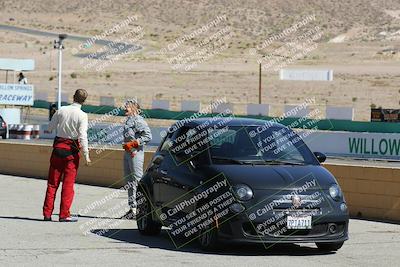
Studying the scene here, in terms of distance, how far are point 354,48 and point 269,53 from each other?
9.12 metres

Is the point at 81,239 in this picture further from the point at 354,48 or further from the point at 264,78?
the point at 354,48

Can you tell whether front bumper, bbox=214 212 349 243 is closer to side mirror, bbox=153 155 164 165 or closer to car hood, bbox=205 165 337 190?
car hood, bbox=205 165 337 190

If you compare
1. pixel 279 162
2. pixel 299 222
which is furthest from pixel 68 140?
pixel 299 222

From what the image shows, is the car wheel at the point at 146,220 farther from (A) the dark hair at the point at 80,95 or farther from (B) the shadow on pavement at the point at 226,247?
(A) the dark hair at the point at 80,95

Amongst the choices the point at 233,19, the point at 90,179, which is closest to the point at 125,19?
the point at 233,19

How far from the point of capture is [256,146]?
12.5 meters

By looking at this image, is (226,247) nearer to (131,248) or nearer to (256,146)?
(131,248)

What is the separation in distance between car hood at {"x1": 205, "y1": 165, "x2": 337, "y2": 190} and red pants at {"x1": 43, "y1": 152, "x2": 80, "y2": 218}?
2.83 metres

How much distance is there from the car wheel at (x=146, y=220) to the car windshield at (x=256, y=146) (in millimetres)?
1455

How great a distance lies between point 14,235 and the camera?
12695mm

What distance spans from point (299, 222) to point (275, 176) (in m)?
0.62

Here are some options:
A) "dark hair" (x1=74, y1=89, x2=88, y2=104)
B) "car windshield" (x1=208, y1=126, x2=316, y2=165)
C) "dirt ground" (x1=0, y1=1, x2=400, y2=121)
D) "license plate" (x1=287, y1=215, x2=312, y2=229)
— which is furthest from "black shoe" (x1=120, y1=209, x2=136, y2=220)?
"dirt ground" (x1=0, y1=1, x2=400, y2=121)

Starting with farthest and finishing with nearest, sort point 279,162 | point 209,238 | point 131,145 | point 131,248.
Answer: point 131,145 < point 279,162 < point 131,248 < point 209,238

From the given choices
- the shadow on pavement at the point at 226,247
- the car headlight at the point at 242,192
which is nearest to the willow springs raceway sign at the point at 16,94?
the shadow on pavement at the point at 226,247
